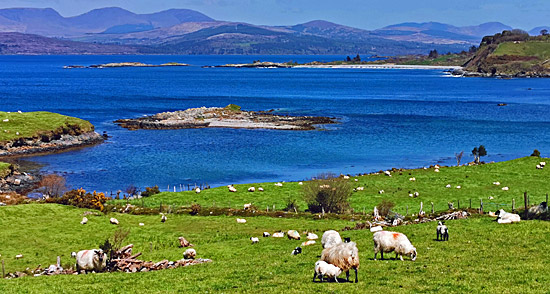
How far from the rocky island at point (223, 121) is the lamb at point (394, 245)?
3691 inches

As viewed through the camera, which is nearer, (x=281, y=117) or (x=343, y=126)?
(x=343, y=126)

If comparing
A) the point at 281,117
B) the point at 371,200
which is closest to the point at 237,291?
the point at 371,200

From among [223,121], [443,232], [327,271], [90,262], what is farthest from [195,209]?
[223,121]

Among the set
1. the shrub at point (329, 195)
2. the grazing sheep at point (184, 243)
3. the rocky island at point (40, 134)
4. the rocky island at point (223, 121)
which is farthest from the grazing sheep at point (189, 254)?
the rocky island at point (223, 121)

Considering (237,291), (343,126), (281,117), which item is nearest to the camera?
(237,291)

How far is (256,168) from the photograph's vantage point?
82438 millimetres

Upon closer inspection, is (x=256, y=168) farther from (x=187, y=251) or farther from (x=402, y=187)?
(x=187, y=251)

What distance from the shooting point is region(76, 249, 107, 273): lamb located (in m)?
29.2

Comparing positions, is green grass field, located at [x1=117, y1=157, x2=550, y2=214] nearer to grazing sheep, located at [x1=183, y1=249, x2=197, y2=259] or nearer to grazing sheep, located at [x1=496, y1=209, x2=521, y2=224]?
grazing sheep, located at [x1=496, y1=209, x2=521, y2=224]

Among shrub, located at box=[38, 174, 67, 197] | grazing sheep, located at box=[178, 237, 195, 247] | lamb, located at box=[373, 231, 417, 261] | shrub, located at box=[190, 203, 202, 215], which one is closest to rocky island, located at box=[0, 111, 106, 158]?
shrub, located at box=[38, 174, 67, 197]

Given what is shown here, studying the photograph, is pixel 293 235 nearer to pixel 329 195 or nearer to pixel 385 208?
pixel 385 208

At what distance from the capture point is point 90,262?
29.2 m

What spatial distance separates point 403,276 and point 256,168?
196 feet

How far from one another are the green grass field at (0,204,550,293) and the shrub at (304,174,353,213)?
3.97m
